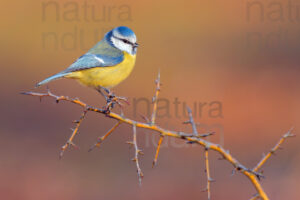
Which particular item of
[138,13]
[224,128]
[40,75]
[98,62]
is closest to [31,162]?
[40,75]

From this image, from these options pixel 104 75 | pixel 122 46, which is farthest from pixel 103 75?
pixel 122 46

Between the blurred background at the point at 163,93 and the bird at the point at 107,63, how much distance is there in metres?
2.26

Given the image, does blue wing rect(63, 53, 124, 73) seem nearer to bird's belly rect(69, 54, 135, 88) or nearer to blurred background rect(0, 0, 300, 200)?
bird's belly rect(69, 54, 135, 88)

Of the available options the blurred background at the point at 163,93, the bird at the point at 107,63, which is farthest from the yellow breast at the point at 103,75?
the blurred background at the point at 163,93

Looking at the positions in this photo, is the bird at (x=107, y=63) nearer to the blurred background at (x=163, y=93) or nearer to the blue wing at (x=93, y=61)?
the blue wing at (x=93, y=61)

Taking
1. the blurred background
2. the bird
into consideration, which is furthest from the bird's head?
the blurred background

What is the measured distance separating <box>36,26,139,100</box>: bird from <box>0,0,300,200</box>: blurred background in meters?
2.26

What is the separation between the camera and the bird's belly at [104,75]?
299cm

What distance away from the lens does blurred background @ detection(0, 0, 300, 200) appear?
5504 mm

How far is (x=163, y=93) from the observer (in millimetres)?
7047

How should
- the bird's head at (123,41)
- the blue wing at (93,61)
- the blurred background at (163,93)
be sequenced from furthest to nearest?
the blurred background at (163,93), the bird's head at (123,41), the blue wing at (93,61)

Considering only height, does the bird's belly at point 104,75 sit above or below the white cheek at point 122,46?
below

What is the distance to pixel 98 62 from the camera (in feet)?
10.0

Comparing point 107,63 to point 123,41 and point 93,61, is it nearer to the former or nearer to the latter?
point 93,61
